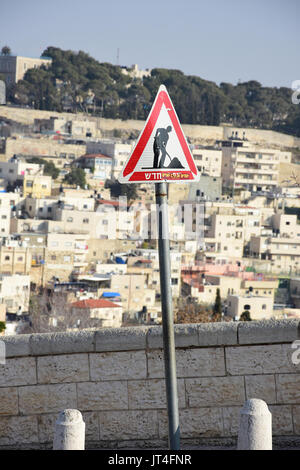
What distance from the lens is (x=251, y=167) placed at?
58625mm

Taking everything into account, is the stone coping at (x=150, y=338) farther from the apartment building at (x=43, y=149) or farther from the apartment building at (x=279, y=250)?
the apartment building at (x=43, y=149)

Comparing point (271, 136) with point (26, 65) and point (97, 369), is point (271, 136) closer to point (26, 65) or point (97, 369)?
point (26, 65)

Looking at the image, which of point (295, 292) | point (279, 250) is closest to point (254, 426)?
point (295, 292)

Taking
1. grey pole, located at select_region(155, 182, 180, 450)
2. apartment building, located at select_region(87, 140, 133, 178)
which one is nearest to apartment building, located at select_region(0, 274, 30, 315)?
apartment building, located at select_region(87, 140, 133, 178)

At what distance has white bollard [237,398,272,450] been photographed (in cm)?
295

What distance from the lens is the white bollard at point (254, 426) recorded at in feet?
9.69

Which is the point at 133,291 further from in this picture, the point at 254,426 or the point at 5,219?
the point at 254,426

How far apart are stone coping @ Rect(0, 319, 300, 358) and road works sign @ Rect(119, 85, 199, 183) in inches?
40.4

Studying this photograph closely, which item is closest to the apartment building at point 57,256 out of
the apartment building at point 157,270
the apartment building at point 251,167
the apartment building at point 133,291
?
the apartment building at point 157,270

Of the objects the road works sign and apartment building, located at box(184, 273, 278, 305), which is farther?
apartment building, located at box(184, 273, 278, 305)

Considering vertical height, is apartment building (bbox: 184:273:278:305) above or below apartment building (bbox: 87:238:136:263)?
below

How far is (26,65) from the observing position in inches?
2876

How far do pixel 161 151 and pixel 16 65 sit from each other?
69.9 metres

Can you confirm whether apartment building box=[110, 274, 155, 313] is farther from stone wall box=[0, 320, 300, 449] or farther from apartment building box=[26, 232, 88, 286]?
stone wall box=[0, 320, 300, 449]
